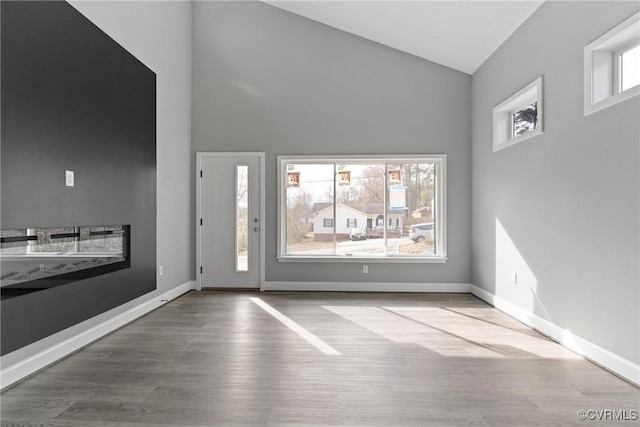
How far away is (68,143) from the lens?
2836 millimetres

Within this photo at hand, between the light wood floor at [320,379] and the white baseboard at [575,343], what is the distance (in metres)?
0.09

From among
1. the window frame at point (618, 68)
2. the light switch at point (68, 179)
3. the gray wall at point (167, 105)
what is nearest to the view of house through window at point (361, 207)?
the gray wall at point (167, 105)

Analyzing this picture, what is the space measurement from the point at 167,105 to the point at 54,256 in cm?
273

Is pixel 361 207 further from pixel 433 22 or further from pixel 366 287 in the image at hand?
pixel 433 22

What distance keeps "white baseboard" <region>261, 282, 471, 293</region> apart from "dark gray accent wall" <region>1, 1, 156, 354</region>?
85.0 inches

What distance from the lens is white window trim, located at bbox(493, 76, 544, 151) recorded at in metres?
3.74

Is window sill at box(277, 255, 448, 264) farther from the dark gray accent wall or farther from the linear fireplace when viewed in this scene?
the linear fireplace

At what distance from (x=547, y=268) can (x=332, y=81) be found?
153 inches

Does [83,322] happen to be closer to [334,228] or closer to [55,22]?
[55,22]

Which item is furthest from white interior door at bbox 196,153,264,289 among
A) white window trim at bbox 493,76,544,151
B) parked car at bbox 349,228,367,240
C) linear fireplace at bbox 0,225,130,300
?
white window trim at bbox 493,76,544,151

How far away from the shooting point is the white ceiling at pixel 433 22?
4102 mm

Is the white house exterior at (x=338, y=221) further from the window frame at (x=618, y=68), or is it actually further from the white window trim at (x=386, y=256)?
the window frame at (x=618, y=68)

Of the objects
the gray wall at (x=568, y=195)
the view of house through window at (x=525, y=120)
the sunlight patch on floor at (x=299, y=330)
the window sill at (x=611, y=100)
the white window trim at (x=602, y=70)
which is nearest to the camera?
the window sill at (x=611, y=100)

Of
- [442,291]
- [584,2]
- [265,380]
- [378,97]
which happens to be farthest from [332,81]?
[265,380]
